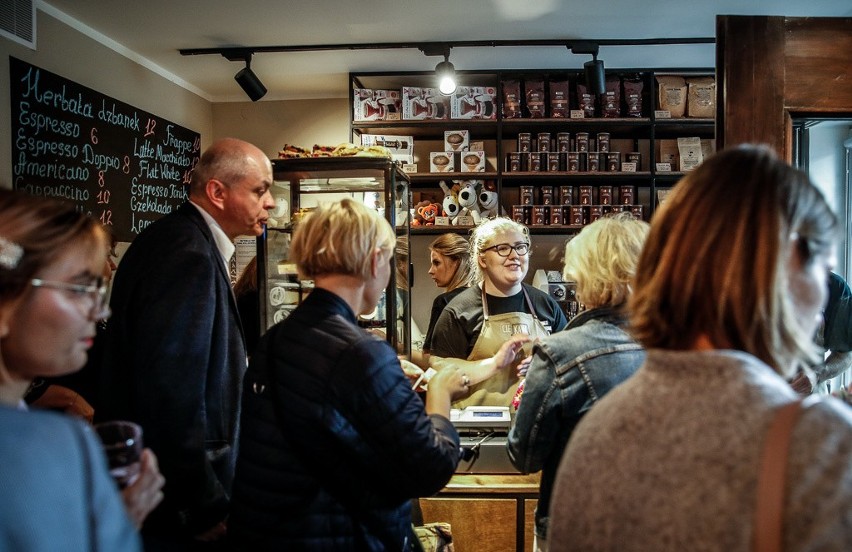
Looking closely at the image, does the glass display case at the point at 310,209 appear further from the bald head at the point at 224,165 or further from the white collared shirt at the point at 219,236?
the white collared shirt at the point at 219,236

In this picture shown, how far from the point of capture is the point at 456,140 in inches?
193

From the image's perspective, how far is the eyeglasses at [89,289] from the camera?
965 millimetres

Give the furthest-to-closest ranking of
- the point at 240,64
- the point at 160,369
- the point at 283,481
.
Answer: the point at 240,64 < the point at 160,369 < the point at 283,481

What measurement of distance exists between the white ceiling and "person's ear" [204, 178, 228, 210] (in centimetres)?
174

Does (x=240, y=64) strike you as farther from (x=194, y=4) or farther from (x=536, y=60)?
(x=536, y=60)

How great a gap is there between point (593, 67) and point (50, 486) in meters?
4.20

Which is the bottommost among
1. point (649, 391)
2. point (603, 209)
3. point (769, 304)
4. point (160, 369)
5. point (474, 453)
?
point (474, 453)

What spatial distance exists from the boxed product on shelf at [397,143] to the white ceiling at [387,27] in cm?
50

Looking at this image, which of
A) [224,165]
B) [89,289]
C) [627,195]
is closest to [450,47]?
[627,195]

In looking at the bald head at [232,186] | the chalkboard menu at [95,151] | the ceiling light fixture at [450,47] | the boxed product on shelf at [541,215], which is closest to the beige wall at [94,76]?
the chalkboard menu at [95,151]

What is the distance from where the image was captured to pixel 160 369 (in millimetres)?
1781

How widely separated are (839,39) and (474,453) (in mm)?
1660

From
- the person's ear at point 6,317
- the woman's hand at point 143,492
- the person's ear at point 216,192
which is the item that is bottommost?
the woman's hand at point 143,492

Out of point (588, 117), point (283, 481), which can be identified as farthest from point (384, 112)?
point (283, 481)
